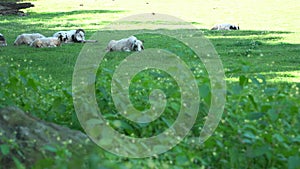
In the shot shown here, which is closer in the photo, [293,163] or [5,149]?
[5,149]

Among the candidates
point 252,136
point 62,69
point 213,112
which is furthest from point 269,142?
point 62,69

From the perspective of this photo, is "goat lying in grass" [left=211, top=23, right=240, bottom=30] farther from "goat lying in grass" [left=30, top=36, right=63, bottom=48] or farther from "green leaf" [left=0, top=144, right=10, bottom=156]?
"green leaf" [left=0, top=144, right=10, bottom=156]

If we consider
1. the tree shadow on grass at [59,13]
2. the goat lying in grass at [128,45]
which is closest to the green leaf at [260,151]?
the goat lying in grass at [128,45]

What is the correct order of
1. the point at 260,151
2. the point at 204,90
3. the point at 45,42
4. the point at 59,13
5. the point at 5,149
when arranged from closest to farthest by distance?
the point at 5,149 < the point at 260,151 < the point at 204,90 < the point at 45,42 < the point at 59,13

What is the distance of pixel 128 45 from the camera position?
14867 millimetres

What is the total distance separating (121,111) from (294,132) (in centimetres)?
142

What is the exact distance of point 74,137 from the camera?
18.0 ft

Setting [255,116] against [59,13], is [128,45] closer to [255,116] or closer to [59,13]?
[255,116]

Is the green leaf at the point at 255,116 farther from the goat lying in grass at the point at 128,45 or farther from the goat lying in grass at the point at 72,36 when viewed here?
the goat lying in grass at the point at 72,36

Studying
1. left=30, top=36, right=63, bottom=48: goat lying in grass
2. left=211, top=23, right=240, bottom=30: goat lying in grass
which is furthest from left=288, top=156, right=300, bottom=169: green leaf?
left=211, top=23, right=240, bottom=30: goat lying in grass

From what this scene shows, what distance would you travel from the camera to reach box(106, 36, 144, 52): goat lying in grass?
14652 mm

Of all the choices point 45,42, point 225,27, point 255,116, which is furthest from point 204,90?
point 225,27

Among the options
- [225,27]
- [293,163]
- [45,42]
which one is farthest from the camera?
[225,27]

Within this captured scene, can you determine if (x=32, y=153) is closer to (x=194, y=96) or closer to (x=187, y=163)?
(x=187, y=163)
